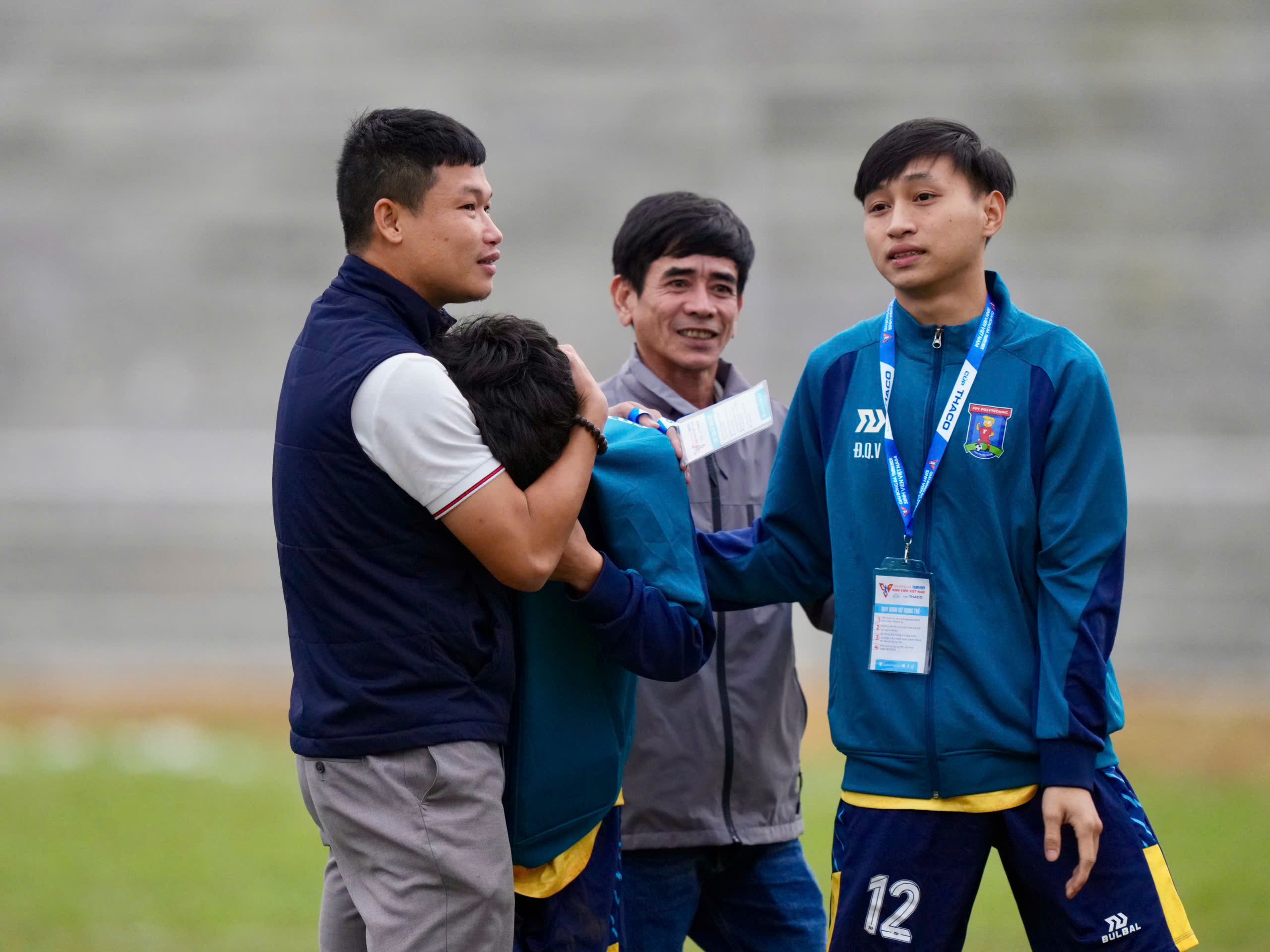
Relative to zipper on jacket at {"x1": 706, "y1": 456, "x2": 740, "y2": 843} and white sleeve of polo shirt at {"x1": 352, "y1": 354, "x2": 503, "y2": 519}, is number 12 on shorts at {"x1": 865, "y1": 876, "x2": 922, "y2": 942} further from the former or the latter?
white sleeve of polo shirt at {"x1": 352, "y1": 354, "x2": 503, "y2": 519}

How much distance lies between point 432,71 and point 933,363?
6.96m

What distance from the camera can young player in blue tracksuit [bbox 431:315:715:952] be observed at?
5.55 ft

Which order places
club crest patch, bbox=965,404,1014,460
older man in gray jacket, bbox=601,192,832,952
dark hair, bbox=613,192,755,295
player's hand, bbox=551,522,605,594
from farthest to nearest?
1. dark hair, bbox=613,192,755,295
2. older man in gray jacket, bbox=601,192,832,952
3. club crest patch, bbox=965,404,1014,460
4. player's hand, bbox=551,522,605,594

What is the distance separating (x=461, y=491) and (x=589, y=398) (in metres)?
0.24

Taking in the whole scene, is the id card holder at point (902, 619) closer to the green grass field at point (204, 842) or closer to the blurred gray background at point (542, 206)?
the green grass field at point (204, 842)

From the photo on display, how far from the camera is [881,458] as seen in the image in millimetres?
1867

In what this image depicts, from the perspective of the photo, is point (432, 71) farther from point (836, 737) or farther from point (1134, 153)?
point (836, 737)

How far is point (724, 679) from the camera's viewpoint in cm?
230

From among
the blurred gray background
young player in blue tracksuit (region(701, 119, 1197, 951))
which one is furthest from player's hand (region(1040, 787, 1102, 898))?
the blurred gray background

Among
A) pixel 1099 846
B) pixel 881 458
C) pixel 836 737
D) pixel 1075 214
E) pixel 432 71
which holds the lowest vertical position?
pixel 1099 846

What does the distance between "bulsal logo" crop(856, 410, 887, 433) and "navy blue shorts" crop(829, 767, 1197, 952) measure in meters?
0.50

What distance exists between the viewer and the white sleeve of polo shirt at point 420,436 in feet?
5.20

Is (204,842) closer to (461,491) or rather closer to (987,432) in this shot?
(461,491)

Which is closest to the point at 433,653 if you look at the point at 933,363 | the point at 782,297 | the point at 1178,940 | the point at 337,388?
the point at 337,388
